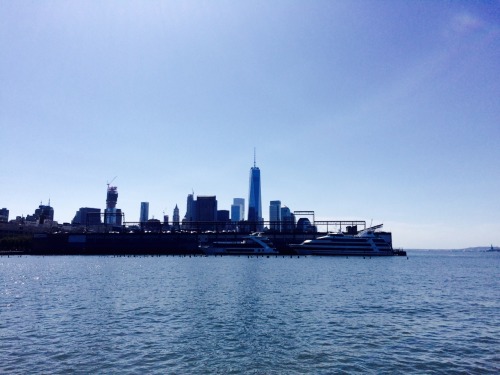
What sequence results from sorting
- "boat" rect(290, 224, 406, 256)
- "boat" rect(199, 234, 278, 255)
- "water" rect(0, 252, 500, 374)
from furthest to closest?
"boat" rect(199, 234, 278, 255), "boat" rect(290, 224, 406, 256), "water" rect(0, 252, 500, 374)

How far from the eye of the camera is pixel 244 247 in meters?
185

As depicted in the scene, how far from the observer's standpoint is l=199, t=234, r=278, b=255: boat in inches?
7190

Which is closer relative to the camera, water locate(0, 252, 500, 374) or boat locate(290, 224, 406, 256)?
water locate(0, 252, 500, 374)

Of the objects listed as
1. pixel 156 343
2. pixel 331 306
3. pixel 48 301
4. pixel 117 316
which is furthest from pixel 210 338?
pixel 48 301

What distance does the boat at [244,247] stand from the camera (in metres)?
183

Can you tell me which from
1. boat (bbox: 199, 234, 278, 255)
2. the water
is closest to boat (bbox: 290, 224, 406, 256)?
boat (bbox: 199, 234, 278, 255)

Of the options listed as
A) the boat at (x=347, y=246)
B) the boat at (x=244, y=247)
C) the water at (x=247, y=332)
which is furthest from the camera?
the boat at (x=244, y=247)

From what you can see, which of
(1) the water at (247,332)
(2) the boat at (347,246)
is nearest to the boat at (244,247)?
(2) the boat at (347,246)

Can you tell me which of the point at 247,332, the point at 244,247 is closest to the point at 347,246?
the point at 244,247

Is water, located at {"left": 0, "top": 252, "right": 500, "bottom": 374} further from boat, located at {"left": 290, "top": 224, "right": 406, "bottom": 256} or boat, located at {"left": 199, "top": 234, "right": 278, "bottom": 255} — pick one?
boat, located at {"left": 199, "top": 234, "right": 278, "bottom": 255}

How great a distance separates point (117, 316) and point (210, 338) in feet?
40.1

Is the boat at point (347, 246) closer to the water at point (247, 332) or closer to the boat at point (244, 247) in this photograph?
the boat at point (244, 247)

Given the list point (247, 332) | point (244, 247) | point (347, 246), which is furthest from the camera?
point (244, 247)

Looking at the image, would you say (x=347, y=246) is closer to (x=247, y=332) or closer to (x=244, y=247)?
(x=244, y=247)
